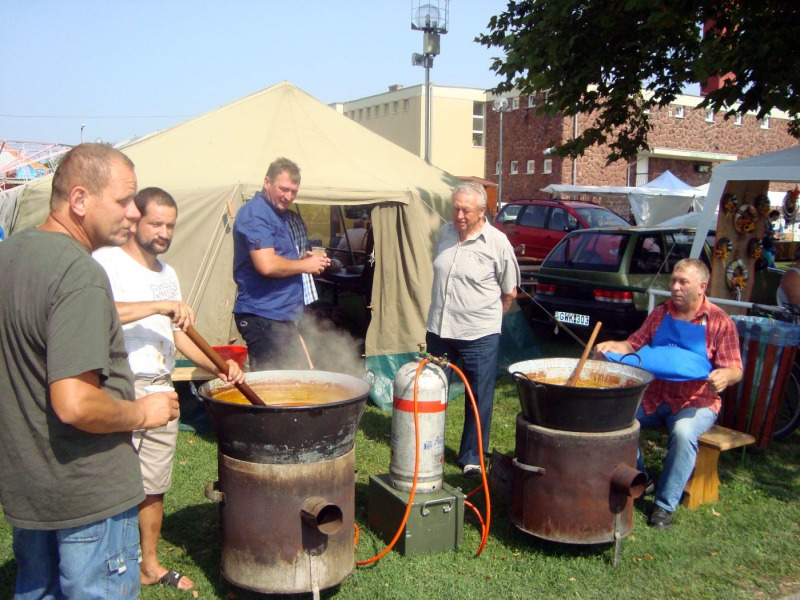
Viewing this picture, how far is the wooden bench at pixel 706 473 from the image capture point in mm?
4391

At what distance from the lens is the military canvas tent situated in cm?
632

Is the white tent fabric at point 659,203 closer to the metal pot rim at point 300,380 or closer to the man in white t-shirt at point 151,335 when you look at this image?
the metal pot rim at point 300,380

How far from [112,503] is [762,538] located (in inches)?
142

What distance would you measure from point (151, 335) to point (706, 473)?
11.3ft

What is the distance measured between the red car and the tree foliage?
5.89 m

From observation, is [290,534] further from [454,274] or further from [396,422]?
[454,274]

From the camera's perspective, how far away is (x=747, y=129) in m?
36.1

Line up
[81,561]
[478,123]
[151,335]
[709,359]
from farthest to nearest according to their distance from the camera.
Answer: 1. [478,123]
2. [709,359]
3. [151,335]
4. [81,561]

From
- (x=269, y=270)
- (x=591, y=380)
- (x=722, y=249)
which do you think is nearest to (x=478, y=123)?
(x=722, y=249)

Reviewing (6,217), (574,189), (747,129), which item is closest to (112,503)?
(6,217)

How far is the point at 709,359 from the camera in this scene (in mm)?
4309

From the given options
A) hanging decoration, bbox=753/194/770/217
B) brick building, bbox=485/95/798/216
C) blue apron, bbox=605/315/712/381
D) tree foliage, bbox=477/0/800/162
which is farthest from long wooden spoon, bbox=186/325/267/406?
brick building, bbox=485/95/798/216

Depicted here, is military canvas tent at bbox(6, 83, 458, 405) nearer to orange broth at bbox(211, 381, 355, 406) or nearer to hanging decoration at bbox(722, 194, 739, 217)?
hanging decoration at bbox(722, 194, 739, 217)

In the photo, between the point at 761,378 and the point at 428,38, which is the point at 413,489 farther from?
the point at 428,38
